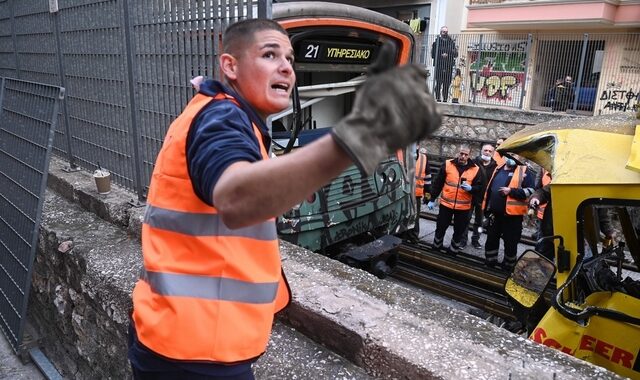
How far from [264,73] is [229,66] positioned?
0.12 meters

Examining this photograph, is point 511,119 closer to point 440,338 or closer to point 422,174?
point 422,174

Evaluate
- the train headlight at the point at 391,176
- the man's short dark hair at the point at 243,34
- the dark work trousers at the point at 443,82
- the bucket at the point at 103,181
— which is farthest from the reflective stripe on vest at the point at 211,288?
the dark work trousers at the point at 443,82

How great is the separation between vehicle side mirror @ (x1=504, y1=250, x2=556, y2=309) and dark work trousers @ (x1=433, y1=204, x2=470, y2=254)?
15.2ft

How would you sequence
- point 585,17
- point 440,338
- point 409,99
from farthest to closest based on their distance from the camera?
point 585,17
point 440,338
point 409,99

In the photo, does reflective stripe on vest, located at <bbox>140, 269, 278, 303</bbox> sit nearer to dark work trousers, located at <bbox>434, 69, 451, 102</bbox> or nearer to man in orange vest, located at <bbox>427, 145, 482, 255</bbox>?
man in orange vest, located at <bbox>427, 145, 482, 255</bbox>

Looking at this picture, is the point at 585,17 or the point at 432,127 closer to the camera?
the point at 432,127

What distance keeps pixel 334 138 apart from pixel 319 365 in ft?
5.04

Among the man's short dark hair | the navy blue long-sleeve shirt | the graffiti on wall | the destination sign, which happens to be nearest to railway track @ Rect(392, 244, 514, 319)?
the destination sign

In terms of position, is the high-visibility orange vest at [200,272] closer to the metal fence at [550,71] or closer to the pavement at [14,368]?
the pavement at [14,368]

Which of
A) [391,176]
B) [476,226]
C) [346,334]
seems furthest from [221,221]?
[476,226]

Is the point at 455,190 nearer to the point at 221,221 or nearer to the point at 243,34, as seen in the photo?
the point at 243,34

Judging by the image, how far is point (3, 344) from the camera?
11.9ft

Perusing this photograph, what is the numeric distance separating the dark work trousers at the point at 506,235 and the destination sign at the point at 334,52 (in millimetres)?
3332

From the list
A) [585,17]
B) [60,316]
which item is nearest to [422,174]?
[60,316]
